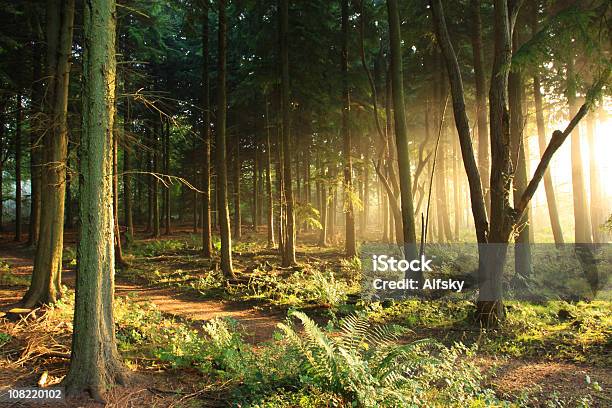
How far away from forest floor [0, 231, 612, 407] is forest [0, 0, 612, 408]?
0.05 metres

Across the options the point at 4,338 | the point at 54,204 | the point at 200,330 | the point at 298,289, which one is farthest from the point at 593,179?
the point at 4,338

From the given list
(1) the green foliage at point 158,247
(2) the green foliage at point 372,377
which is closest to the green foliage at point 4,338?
(2) the green foliage at point 372,377

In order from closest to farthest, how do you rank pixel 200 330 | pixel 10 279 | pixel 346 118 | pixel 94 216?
pixel 94 216 < pixel 200 330 < pixel 10 279 < pixel 346 118

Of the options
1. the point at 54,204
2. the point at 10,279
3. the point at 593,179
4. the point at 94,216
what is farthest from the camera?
the point at 593,179

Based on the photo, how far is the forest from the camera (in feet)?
15.0

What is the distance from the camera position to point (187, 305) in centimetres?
1104

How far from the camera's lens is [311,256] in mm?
19625

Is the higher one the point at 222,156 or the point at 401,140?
the point at 222,156

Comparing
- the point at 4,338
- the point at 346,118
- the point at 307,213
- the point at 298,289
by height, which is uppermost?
the point at 346,118

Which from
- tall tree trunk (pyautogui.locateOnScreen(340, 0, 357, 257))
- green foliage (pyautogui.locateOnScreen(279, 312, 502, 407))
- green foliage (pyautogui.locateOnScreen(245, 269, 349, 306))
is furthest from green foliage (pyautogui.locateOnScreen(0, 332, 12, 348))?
tall tree trunk (pyautogui.locateOnScreen(340, 0, 357, 257))

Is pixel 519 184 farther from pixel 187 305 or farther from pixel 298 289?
pixel 187 305

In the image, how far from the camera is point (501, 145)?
8.00 meters

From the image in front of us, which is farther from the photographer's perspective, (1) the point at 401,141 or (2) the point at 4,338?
(1) the point at 401,141

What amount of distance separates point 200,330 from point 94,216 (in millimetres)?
4722
